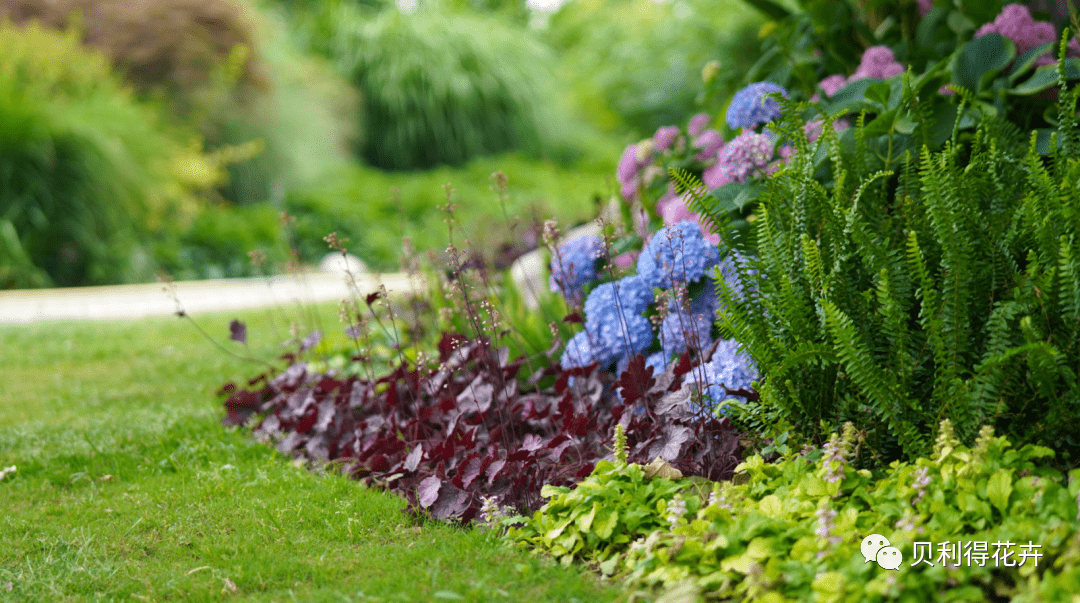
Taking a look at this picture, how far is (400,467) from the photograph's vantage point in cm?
244

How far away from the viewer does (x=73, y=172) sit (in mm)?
7191

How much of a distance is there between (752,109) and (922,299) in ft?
3.51

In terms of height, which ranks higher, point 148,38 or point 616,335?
point 148,38

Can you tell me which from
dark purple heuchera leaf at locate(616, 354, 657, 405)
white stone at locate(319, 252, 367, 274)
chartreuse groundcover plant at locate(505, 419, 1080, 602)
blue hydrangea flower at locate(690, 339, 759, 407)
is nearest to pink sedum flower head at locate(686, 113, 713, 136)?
blue hydrangea flower at locate(690, 339, 759, 407)

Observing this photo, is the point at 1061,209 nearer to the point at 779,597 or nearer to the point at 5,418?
the point at 779,597

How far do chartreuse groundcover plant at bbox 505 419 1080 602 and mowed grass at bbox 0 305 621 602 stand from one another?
0.14 metres

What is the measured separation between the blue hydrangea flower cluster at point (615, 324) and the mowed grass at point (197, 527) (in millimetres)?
790

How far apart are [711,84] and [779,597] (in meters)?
2.78

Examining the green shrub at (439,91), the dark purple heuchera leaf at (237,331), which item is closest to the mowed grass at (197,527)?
the dark purple heuchera leaf at (237,331)

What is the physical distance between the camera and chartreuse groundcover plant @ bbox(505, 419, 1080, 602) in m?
1.42

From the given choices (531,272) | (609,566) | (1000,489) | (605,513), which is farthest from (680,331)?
(531,272)

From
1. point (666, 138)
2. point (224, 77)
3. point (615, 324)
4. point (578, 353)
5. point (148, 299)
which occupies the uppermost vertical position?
point (224, 77)

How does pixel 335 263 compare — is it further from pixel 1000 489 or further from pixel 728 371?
pixel 1000 489

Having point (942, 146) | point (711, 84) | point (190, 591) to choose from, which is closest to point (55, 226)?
point (711, 84)
